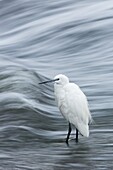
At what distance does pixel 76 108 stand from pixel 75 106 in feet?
0.10

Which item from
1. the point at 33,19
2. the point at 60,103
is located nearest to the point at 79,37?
the point at 33,19

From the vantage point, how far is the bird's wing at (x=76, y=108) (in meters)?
8.44

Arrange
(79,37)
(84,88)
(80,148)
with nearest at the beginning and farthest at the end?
(80,148) < (84,88) < (79,37)

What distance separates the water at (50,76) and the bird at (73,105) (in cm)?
23

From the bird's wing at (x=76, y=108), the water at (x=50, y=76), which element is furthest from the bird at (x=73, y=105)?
the water at (x=50, y=76)

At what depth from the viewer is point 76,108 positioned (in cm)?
855

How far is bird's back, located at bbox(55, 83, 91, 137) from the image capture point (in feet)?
27.7

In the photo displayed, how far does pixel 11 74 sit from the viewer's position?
1284cm

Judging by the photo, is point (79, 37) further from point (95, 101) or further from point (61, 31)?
point (95, 101)

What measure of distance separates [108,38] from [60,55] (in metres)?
1.46

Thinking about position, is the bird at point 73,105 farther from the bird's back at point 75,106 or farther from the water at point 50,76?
the water at point 50,76

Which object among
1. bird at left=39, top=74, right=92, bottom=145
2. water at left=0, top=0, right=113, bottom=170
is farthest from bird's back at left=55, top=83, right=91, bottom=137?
water at left=0, top=0, right=113, bottom=170

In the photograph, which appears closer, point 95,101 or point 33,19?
point 95,101

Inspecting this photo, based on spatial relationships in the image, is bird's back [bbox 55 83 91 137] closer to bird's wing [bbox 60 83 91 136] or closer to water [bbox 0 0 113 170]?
bird's wing [bbox 60 83 91 136]
